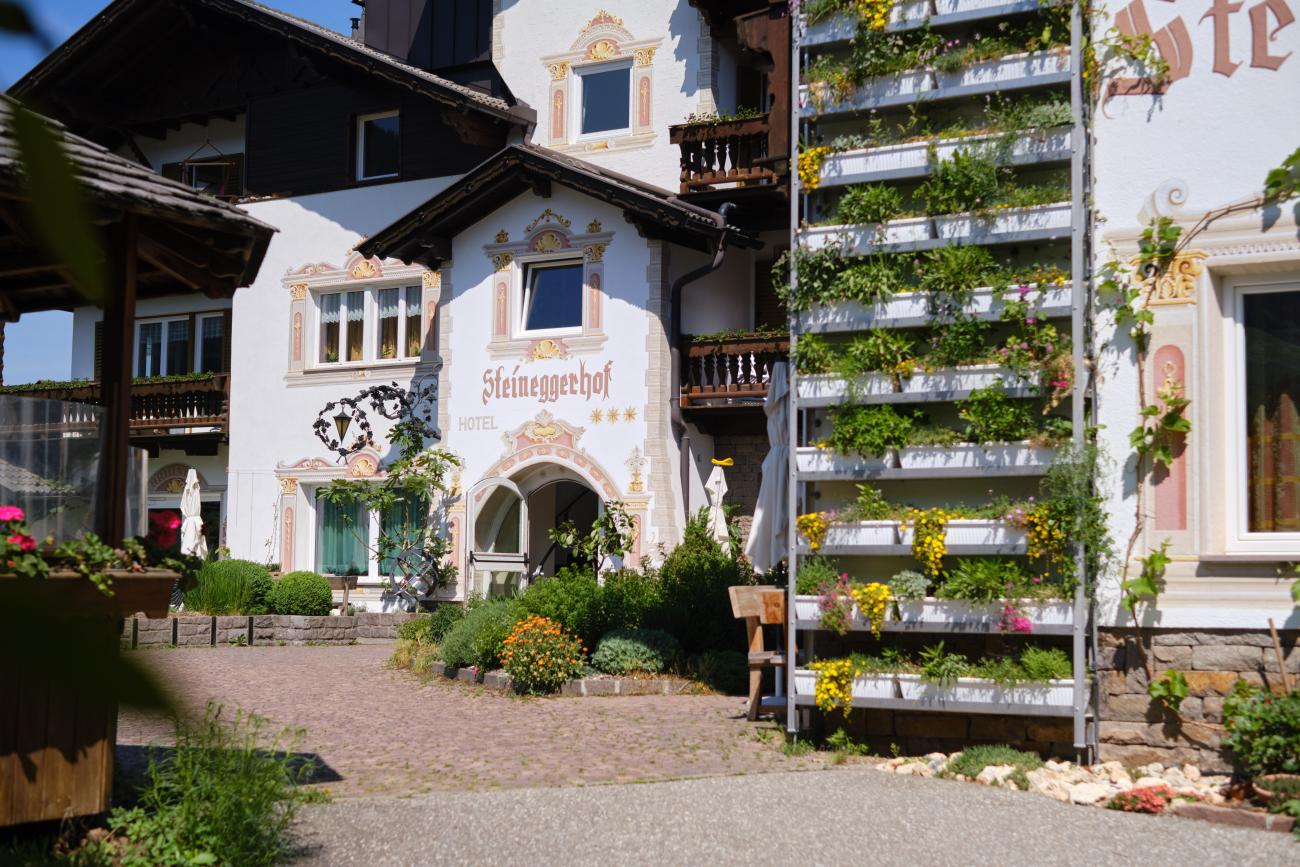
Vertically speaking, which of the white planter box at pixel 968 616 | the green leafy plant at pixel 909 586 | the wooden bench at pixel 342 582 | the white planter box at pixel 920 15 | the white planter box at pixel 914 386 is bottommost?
the wooden bench at pixel 342 582

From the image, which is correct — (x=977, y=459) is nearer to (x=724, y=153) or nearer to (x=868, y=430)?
(x=868, y=430)

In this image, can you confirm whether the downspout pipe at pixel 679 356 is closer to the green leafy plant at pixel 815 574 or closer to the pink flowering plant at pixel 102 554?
the green leafy plant at pixel 815 574

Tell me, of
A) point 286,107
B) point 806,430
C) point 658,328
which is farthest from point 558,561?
point 806,430


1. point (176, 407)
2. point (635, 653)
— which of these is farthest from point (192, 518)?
point (635, 653)

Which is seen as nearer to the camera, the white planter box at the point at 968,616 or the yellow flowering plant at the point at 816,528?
the white planter box at the point at 968,616

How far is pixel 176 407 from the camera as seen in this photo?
24.0m

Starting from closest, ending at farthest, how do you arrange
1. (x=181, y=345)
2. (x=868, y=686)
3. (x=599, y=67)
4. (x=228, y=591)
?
1. (x=868, y=686)
2. (x=228, y=591)
3. (x=599, y=67)
4. (x=181, y=345)

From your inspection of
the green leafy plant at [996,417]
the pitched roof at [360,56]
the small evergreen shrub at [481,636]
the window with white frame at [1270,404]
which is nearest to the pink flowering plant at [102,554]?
the green leafy plant at [996,417]

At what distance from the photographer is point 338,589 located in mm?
22109

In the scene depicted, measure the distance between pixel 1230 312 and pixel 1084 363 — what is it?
905mm

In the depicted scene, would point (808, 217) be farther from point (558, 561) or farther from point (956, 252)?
point (558, 561)

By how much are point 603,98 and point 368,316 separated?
498 cm

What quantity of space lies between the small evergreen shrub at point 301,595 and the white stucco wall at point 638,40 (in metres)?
7.24

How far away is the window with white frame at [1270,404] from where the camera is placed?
28.3 ft
